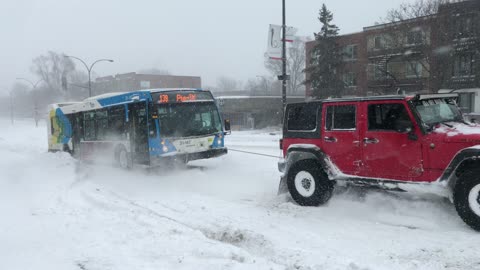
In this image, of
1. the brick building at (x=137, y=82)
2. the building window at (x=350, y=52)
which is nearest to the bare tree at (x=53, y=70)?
the brick building at (x=137, y=82)

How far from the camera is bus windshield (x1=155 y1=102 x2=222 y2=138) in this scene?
44.9 ft

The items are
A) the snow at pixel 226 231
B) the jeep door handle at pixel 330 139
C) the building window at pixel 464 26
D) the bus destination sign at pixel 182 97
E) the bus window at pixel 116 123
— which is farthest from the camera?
the building window at pixel 464 26

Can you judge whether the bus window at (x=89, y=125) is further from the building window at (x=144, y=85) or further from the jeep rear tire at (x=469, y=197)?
the building window at (x=144, y=85)

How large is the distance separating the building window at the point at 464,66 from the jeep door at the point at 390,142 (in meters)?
34.9

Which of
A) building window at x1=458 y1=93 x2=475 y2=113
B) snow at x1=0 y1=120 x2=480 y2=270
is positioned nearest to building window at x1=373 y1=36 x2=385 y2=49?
building window at x1=458 y1=93 x2=475 y2=113

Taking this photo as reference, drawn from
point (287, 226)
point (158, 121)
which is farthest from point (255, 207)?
point (158, 121)

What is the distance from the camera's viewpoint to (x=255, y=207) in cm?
840

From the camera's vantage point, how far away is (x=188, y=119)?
14.2m

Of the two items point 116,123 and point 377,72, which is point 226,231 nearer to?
point 116,123

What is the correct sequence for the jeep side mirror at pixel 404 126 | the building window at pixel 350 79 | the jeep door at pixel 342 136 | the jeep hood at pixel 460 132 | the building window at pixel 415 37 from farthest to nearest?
the building window at pixel 350 79 → the building window at pixel 415 37 → the jeep door at pixel 342 136 → the jeep side mirror at pixel 404 126 → the jeep hood at pixel 460 132

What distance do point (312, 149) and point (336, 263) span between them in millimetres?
3231

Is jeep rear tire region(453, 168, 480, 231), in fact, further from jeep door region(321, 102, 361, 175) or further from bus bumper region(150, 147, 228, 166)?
bus bumper region(150, 147, 228, 166)

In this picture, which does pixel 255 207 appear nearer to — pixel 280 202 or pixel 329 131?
pixel 280 202

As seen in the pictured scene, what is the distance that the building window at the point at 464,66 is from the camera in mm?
37562
